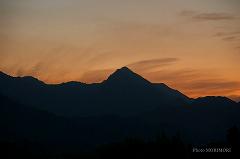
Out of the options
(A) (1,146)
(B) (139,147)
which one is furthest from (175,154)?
(A) (1,146)

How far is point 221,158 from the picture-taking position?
78.3m

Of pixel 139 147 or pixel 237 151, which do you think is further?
pixel 139 147

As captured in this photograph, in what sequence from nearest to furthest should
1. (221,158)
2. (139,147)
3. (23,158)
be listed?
(221,158) < (139,147) < (23,158)

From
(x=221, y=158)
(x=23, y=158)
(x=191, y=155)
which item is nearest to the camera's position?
(x=221, y=158)

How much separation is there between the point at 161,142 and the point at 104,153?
21.5 metres

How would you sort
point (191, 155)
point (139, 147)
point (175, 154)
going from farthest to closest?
point (139, 147), point (175, 154), point (191, 155)

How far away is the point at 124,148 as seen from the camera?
123750 millimetres

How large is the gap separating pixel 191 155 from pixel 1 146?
264ft

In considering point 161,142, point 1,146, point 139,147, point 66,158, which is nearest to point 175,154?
point 161,142

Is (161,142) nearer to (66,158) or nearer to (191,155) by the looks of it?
(191,155)

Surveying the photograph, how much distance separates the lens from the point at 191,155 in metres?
88.9

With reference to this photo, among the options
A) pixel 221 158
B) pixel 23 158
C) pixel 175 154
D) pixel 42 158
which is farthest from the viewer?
pixel 42 158

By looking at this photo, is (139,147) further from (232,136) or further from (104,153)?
(232,136)

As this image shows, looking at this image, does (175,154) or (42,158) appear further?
(42,158)
